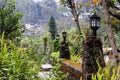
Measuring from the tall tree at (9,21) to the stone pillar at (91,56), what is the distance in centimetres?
684

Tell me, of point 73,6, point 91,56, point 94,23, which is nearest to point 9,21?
point 73,6

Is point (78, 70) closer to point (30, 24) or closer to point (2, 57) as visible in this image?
point (2, 57)

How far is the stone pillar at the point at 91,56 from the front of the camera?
4.56 m

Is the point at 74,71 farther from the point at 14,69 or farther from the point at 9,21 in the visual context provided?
the point at 9,21

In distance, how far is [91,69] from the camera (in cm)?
455

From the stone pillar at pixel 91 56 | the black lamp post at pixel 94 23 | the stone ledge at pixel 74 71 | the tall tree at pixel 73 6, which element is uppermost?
the tall tree at pixel 73 6

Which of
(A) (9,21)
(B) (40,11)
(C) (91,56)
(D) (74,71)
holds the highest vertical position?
(B) (40,11)

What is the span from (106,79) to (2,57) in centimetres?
136

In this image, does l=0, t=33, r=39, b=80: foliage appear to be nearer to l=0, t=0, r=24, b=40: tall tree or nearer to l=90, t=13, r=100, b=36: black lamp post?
l=90, t=13, r=100, b=36: black lamp post

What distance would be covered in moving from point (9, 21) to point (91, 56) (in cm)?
744

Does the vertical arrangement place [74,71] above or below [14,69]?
below

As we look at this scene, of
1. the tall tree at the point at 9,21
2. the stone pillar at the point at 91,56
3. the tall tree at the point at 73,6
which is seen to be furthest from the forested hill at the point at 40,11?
Answer: the stone pillar at the point at 91,56

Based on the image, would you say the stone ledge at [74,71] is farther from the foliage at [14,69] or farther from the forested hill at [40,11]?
the forested hill at [40,11]

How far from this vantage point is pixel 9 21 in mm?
11516
